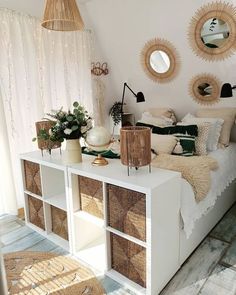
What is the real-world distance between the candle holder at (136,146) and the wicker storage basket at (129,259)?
55 centimetres

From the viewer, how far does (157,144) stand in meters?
2.65

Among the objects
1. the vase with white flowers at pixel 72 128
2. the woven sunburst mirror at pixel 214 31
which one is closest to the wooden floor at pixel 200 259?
the vase with white flowers at pixel 72 128

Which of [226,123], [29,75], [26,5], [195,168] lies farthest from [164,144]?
[26,5]

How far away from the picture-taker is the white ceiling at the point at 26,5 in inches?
106

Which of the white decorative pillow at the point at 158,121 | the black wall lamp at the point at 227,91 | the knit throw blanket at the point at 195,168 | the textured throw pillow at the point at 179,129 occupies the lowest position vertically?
→ the knit throw blanket at the point at 195,168

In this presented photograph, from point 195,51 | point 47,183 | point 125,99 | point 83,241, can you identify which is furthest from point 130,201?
point 125,99

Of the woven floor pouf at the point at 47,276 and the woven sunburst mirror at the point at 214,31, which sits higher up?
the woven sunburst mirror at the point at 214,31

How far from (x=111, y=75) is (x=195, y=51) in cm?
140

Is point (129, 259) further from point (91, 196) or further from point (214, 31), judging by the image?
point (214, 31)

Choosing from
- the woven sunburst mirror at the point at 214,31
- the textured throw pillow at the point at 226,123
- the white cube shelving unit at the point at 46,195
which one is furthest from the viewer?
the textured throw pillow at the point at 226,123

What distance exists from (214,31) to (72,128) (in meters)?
1.88

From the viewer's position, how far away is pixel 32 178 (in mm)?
2502

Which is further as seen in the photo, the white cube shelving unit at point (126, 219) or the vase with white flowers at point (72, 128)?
the vase with white flowers at point (72, 128)

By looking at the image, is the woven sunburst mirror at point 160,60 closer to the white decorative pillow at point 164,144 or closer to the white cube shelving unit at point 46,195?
the white decorative pillow at point 164,144
